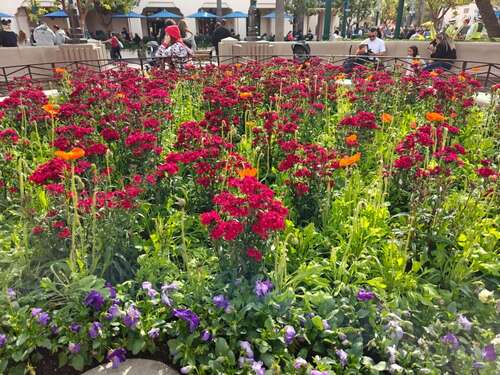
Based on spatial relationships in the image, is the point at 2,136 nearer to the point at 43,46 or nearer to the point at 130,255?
the point at 130,255

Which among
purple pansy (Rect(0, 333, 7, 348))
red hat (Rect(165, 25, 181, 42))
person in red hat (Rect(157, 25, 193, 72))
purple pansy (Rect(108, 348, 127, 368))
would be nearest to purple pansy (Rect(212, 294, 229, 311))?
purple pansy (Rect(108, 348, 127, 368))

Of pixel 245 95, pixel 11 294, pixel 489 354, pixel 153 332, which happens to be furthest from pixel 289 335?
pixel 245 95

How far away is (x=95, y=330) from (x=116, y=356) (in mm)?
175

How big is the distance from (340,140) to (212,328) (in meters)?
2.53

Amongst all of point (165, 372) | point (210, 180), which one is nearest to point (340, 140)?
point (210, 180)

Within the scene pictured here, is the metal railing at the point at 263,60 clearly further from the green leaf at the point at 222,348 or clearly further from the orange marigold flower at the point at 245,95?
the green leaf at the point at 222,348

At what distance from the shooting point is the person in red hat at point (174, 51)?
8555 mm

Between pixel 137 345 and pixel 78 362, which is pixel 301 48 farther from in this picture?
pixel 78 362

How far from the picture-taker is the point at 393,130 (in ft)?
15.9

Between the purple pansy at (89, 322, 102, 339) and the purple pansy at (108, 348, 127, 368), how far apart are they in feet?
0.38

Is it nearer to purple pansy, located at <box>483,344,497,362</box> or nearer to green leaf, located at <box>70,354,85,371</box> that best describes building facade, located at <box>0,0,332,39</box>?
green leaf, located at <box>70,354,85,371</box>

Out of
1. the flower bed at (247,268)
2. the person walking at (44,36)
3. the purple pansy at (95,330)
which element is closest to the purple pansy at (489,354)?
the flower bed at (247,268)

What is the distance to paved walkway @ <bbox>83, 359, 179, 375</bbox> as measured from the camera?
6.84 ft

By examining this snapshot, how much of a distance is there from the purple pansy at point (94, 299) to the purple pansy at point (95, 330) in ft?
0.37
